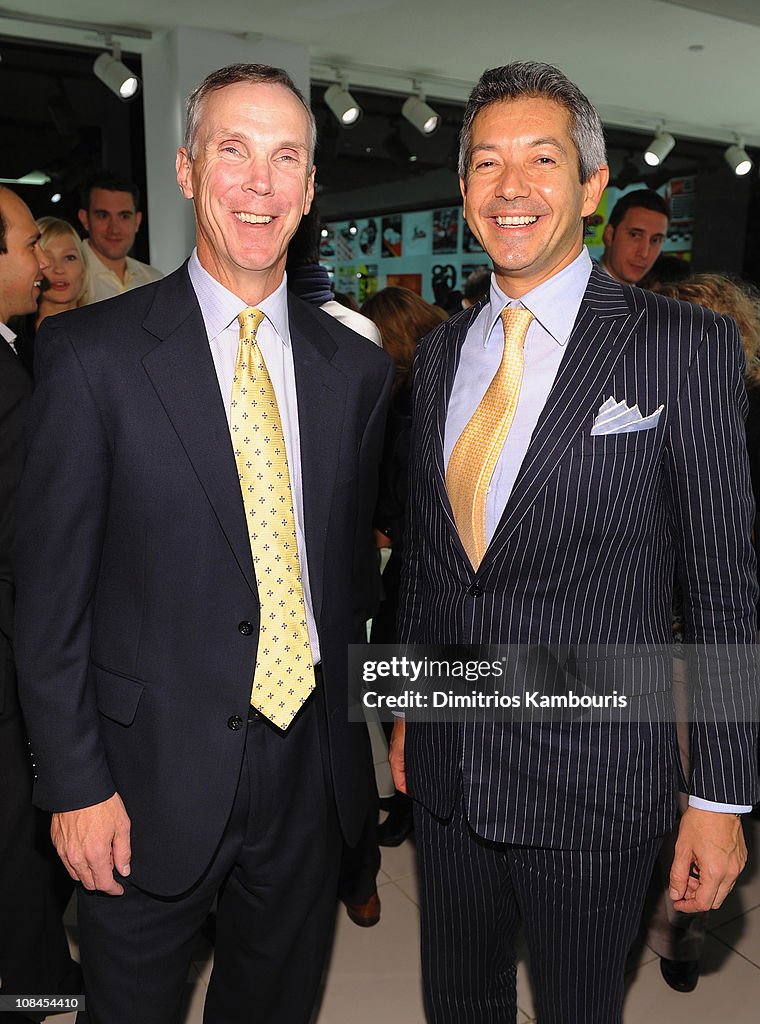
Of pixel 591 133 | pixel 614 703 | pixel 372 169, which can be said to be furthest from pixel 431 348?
pixel 372 169

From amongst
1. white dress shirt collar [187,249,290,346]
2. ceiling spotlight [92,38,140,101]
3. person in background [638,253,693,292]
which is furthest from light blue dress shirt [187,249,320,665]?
ceiling spotlight [92,38,140,101]

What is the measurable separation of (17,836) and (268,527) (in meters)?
1.15

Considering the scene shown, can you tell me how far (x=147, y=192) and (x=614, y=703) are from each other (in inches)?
235

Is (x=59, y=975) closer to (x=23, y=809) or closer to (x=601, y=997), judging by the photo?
(x=23, y=809)

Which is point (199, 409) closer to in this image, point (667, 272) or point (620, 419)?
point (620, 419)

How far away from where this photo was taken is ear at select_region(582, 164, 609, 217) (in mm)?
1515

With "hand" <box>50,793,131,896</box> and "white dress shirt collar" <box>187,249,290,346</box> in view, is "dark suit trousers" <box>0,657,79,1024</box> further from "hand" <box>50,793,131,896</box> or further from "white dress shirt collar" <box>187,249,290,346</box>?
"white dress shirt collar" <box>187,249,290,346</box>

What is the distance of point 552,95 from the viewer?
1.46 meters

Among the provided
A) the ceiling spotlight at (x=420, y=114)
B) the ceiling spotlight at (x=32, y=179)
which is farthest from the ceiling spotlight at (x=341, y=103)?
the ceiling spotlight at (x=32, y=179)

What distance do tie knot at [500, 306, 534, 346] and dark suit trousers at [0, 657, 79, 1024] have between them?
1315mm

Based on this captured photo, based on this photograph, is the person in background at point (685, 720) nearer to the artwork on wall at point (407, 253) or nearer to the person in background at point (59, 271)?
the person in background at point (59, 271)

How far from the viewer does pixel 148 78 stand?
616cm

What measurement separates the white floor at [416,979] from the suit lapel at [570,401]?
1415 mm
